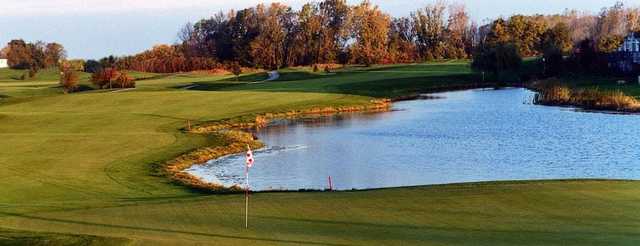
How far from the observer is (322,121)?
2180 inches

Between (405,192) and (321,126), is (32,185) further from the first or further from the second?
(321,126)

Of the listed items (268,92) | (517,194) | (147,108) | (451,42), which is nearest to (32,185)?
(517,194)

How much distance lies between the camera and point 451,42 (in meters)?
155

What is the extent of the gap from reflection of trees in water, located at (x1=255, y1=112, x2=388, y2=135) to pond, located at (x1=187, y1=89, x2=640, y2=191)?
A: 7 centimetres

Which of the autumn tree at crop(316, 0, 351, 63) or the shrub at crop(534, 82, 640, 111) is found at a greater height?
the autumn tree at crop(316, 0, 351, 63)

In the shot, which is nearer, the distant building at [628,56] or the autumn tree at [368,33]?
the distant building at [628,56]

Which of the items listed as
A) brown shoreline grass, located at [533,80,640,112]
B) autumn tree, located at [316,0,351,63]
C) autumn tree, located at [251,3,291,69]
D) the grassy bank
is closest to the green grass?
the grassy bank

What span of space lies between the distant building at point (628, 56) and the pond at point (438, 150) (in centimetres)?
3252

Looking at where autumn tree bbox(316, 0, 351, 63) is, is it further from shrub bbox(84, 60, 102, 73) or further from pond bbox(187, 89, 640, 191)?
pond bbox(187, 89, 640, 191)

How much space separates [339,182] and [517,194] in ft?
35.0

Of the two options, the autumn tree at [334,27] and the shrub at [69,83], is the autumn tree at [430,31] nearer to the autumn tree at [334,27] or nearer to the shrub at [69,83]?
the autumn tree at [334,27]

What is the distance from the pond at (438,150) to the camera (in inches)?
1182

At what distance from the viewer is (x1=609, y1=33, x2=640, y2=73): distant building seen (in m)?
88.4

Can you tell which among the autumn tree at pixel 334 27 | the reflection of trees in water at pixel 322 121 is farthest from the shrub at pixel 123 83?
the autumn tree at pixel 334 27
